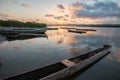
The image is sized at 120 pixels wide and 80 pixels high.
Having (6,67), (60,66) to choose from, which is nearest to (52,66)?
(60,66)

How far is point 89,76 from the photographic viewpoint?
32.2 feet

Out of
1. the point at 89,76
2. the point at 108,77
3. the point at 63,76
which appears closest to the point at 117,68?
the point at 108,77

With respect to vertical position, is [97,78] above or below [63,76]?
below

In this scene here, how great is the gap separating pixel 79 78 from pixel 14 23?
6202 cm

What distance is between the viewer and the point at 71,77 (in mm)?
9281

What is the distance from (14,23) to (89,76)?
6182cm

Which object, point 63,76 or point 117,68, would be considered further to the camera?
point 117,68

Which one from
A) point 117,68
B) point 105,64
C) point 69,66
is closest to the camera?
point 69,66

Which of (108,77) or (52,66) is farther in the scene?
(108,77)

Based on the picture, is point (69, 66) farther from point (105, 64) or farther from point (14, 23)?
point (14, 23)

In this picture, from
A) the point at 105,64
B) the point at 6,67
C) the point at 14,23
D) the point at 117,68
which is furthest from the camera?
the point at 14,23

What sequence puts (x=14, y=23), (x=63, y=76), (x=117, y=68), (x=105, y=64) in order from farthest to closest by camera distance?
1. (x=14, y=23)
2. (x=105, y=64)
3. (x=117, y=68)
4. (x=63, y=76)

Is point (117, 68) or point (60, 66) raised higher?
point (60, 66)

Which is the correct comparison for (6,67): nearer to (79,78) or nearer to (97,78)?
(79,78)
